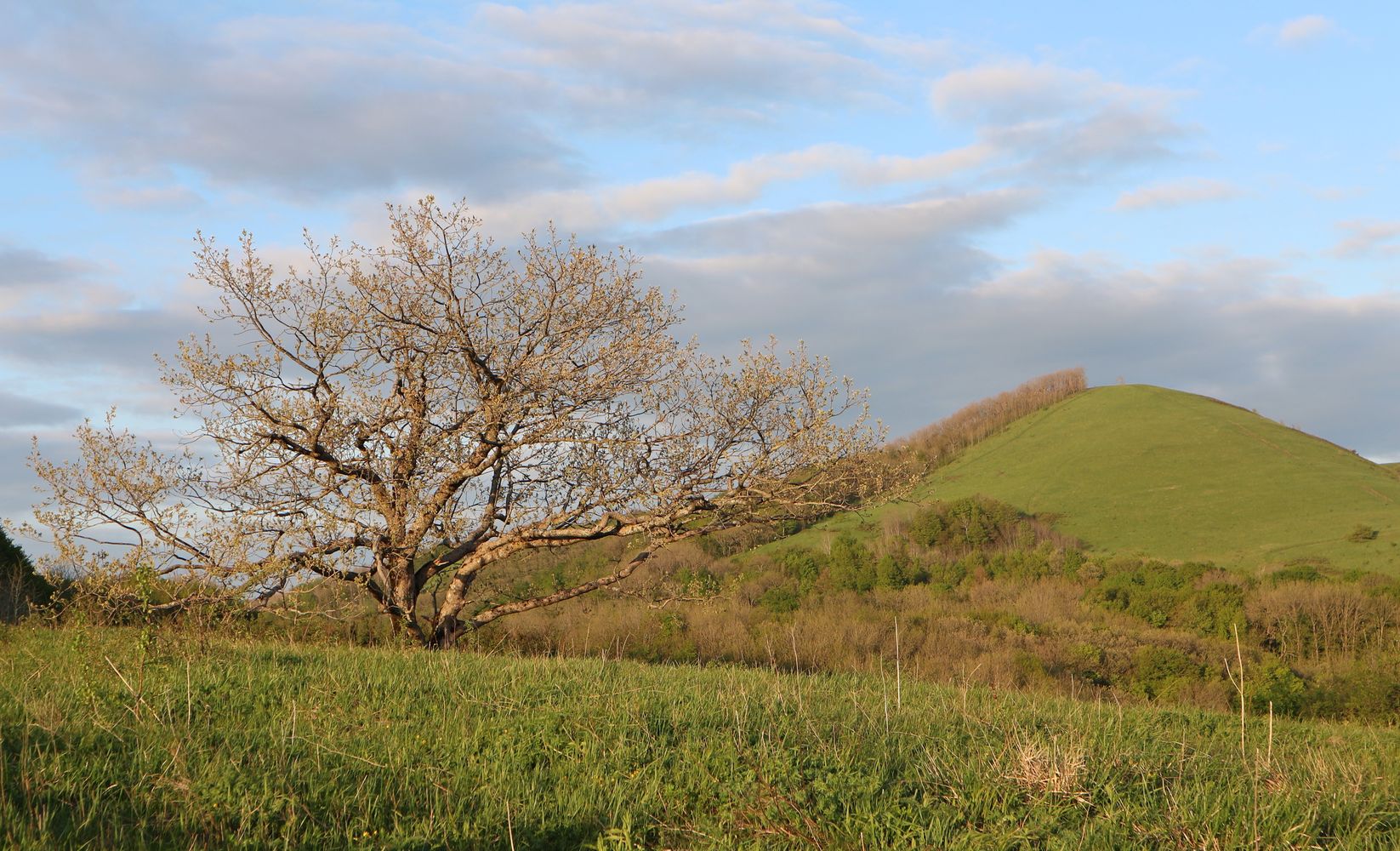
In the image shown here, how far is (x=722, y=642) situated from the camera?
26625 millimetres

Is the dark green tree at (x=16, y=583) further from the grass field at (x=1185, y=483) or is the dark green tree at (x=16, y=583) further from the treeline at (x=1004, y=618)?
the grass field at (x=1185, y=483)

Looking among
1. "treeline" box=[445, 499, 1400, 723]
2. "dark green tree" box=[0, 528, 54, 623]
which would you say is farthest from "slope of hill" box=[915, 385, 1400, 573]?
"dark green tree" box=[0, 528, 54, 623]

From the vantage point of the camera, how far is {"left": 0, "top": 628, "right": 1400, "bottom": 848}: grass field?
17.7ft

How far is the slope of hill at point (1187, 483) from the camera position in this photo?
60438mm

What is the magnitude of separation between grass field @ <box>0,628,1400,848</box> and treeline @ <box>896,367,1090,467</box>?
78389 mm

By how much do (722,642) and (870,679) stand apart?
13950mm

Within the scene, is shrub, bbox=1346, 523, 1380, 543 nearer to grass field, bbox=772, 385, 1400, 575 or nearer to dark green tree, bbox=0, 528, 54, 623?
grass field, bbox=772, 385, 1400, 575

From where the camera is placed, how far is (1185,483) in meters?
70.8

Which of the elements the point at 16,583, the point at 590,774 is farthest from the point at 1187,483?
the point at 590,774

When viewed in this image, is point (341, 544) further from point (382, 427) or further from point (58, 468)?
point (58, 468)

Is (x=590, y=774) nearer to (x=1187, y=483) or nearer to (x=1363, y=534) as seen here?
(x=1363, y=534)

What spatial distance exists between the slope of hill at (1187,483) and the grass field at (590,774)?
5867 centimetres

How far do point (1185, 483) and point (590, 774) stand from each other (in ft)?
245

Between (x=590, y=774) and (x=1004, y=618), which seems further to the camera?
(x=1004, y=618)
